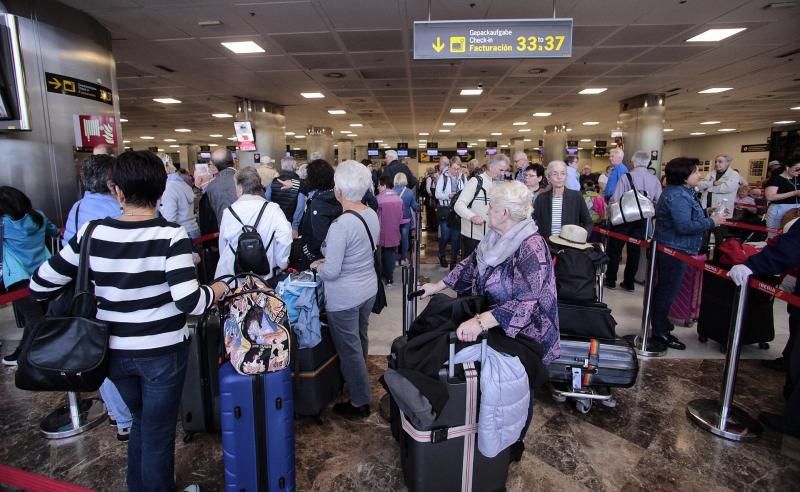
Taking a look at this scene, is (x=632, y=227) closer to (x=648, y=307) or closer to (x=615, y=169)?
(x=615, y=169)

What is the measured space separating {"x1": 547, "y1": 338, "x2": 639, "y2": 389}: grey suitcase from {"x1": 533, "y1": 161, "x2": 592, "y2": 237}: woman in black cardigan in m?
1.67

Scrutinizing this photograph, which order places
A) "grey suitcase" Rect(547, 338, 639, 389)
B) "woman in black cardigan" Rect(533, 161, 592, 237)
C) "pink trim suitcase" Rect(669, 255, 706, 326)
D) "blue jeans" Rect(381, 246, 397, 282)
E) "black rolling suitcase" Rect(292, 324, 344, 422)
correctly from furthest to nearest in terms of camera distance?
"blue jeans" Rect(381, 246, 397, 282) < "pink trim suitcase" Rect(669, 255, 706, 326) < "woman in black cardigan" Rect(533, 161, 592, 237) < "grey suitcase" Rect(547, 338, 639, 389) < "black rolling suitcase" Rect(292, 324, 344, 422)

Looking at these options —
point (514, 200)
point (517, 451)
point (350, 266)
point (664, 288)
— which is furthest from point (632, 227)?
point (350, 266)

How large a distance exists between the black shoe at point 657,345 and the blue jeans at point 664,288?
0.14 ft

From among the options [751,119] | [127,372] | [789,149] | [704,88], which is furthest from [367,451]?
[789,149]

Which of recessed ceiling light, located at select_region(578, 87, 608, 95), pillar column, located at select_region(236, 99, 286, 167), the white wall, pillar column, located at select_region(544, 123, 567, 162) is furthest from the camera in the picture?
the white wall

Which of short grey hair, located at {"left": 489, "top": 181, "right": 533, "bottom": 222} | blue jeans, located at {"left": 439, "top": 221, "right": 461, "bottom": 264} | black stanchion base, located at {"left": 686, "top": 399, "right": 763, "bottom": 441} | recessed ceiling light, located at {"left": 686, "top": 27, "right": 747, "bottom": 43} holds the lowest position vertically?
black stanchion base, located at {"left": 686, "top": 399, "right": 763, "bottom": 441}

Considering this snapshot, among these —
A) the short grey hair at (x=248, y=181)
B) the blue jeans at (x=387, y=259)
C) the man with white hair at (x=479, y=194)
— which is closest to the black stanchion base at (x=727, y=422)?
the man with white hair at (x=479, y=194)

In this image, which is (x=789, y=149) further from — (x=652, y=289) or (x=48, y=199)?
(x=48, y=199)

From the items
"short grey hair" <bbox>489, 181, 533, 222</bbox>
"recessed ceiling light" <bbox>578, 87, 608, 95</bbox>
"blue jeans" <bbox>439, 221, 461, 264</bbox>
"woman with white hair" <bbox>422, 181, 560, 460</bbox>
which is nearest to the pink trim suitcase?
"blue jeans" <bbox>439, 221, 461, 264</bbox>

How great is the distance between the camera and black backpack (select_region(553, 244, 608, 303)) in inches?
117

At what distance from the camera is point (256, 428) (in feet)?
6.42

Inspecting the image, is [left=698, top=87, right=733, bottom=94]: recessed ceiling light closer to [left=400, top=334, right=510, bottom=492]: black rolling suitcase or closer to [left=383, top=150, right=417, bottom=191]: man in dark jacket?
[left=383, top=150, right=417, bottom=191]: man in dark jacket

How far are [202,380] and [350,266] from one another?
1135 millimetres
